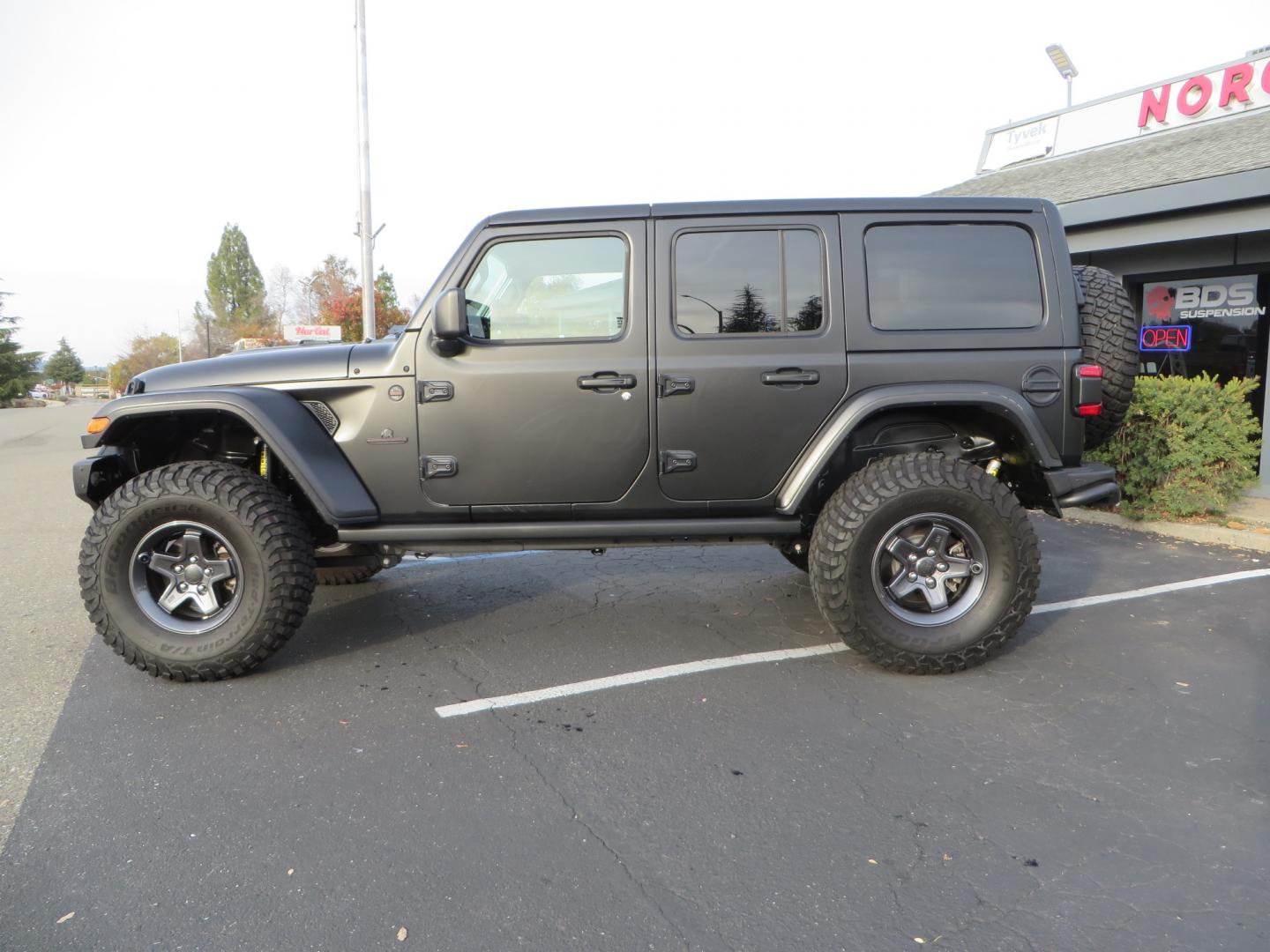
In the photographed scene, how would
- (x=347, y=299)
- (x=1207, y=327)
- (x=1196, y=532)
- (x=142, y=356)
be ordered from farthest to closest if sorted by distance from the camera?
(x=142, y=356), (x=347, y=299), (x=1207, y=327), (x=1196, y=532)

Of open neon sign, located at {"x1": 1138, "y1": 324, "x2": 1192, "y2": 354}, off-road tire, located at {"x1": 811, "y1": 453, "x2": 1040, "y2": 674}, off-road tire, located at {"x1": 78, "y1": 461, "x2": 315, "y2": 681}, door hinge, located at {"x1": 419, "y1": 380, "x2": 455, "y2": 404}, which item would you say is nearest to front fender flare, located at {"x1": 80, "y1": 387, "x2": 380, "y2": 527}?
off-road tire, located at {"x1": 78, "y1": 461, "x2": 315, "y2": 681}

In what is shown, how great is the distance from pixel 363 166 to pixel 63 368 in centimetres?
9588

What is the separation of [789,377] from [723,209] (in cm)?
87

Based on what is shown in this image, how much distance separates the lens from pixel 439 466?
4059mm

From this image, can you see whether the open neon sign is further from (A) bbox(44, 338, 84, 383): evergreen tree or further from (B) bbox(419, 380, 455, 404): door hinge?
(A) bbox(44, 338, 84, 383): evergreen tree

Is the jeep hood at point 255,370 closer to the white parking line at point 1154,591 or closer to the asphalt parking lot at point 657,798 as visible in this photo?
the asphalt parking lot at point 657,798

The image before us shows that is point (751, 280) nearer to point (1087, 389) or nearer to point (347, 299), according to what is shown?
point (1087, 389)

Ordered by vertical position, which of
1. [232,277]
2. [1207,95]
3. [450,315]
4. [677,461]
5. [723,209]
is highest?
[232,277]

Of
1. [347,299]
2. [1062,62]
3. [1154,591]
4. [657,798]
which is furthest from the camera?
[347,299]

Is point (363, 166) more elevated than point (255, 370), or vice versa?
point (363, 166)

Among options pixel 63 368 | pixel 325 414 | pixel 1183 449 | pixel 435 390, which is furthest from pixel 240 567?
pixel 63 368

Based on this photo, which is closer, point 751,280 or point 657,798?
point 657,798

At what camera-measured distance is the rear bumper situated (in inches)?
161

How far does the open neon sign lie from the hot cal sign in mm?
3051
